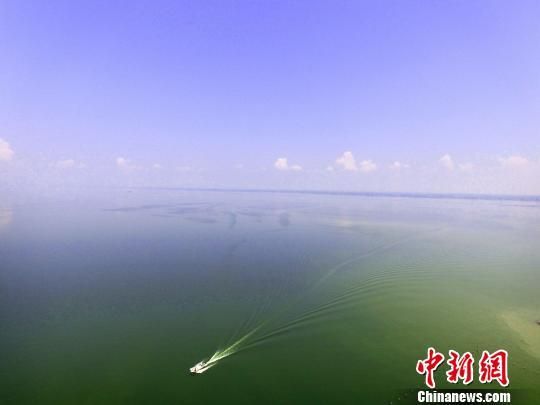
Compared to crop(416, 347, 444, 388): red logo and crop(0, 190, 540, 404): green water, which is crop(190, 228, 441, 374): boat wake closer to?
crop(0, 190, 540, 404): green water

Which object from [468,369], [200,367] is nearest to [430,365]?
[468,369]

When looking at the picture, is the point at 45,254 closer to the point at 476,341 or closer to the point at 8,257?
the point at 8,257

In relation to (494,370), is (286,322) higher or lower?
higher

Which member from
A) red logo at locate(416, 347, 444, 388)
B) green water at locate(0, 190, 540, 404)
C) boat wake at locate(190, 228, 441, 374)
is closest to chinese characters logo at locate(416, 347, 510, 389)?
red logo at locate(416, 347, 444, 388)

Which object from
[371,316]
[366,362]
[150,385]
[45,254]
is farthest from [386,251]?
[45,254]

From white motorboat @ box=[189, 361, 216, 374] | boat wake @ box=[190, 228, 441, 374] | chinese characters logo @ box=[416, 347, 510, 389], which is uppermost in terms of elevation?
boat wake @ box=[190, 228, 441, 374]

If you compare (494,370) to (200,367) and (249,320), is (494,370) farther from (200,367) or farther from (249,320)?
(200,367)

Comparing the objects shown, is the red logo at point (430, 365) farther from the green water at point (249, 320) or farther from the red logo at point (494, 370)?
the red logo at point (494, 370)

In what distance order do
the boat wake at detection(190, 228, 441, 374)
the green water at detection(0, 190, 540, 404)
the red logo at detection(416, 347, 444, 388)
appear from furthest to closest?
the boat wake at detection(190, 228, 441, 374) < the red logo at detection(416, 347, 444, 388) < the green water at detection(0, 190, 540, 404)

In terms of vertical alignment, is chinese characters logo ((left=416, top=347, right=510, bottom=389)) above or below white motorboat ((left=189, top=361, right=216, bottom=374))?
below

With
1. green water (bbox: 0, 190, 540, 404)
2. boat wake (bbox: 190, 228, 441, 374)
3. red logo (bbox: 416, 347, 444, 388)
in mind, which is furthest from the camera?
boat wake (bbox: 190, 228, 441, 374)
